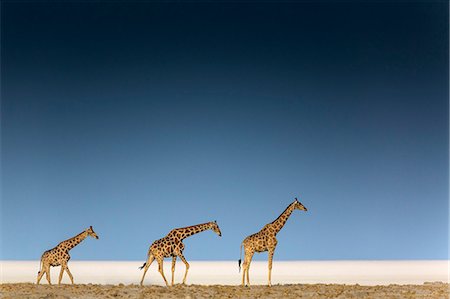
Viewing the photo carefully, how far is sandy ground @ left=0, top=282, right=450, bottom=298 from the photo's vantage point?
2512cm

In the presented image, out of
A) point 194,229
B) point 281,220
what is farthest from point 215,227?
point 281,220

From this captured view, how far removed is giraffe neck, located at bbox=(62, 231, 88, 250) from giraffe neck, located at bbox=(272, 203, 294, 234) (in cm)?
711

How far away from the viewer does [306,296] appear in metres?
25.2

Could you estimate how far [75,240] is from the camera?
28812 millimetres

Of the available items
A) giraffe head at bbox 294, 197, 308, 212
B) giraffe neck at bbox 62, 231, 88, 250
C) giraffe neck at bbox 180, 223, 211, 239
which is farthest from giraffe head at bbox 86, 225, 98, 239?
giraffe head at bbox 294, 197, 308, 212

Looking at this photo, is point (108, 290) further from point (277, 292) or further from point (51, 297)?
point (277, 292)

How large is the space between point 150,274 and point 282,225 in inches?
736

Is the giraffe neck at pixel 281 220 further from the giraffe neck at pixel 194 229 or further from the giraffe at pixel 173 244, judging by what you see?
the giraffe neck at pixel 194 229

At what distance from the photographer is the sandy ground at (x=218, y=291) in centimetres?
2512

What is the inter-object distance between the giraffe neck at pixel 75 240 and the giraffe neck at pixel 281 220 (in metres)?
7.11

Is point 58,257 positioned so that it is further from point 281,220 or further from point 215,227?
point 281,220

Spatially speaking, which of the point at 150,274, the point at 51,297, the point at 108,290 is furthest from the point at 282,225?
the point at 150,274

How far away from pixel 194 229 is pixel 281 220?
313cm

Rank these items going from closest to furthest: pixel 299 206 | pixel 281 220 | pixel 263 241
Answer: pixel 263 241
pixel 281 220
pixel 299 206
